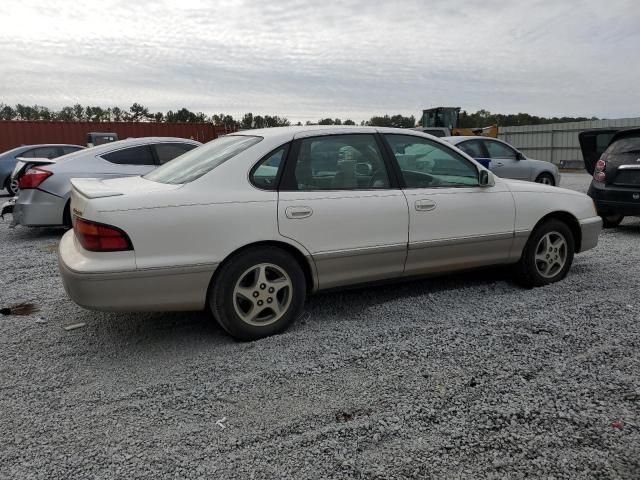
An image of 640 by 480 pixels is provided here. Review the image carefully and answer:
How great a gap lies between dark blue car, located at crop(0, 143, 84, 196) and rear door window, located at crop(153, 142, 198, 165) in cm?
773

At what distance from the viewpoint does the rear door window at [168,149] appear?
314 inches

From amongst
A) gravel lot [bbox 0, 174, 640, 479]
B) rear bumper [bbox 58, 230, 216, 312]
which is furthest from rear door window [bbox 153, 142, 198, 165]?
rear bumper [bbox 58, 230, 216, 312]

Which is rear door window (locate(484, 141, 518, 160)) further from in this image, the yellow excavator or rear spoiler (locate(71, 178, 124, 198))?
the yellow excavator

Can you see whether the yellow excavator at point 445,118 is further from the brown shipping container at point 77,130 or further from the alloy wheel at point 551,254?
the alloy wheel at point 551,254

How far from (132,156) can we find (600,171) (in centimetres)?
697

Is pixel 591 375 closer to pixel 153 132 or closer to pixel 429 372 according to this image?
pixel 429 372

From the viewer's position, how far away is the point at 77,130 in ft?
76.3

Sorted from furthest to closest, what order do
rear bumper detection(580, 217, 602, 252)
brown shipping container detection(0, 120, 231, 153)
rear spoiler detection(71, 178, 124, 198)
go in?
brown shipping container detection(0, 120, 231, 153)
rear bumper detection(580, 217, 602, 252)
rear spoiler detection(71, 178, 124, 198)

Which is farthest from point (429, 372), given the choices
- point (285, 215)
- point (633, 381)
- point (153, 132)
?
point (153, 132)

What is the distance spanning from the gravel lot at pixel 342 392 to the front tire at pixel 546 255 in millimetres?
295

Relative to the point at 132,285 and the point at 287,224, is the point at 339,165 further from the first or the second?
the point at 132,285

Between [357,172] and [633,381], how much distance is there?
7.41ft

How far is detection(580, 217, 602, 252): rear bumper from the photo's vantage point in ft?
16.5

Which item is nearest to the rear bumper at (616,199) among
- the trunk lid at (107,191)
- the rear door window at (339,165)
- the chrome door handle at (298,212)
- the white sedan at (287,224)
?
the white sedan at (287,224)
